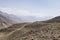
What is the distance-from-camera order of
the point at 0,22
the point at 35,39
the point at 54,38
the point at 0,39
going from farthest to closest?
the point at 0,22 → the point at 0,39 → the point at 35,39 → the point at 54,38

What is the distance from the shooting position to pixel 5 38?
2955cm

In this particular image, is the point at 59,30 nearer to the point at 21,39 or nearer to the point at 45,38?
the point at 45,38

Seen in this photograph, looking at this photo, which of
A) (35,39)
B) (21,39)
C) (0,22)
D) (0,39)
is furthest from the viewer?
(0,22)

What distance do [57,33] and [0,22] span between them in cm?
11997

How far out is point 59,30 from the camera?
2472cm

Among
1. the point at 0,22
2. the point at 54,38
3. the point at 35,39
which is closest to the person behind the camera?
the point at 54,38

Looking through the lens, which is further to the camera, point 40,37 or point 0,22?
point 0,22

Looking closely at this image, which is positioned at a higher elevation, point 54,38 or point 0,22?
point 0,22

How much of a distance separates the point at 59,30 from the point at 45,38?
12.3ft

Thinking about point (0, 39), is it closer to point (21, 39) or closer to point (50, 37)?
point (21, 39)

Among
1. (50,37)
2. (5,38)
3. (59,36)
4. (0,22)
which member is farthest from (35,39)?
(0,22)

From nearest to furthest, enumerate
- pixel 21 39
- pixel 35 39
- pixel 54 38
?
pixel 54 38 < pixel 35 39 < pixel 21 39

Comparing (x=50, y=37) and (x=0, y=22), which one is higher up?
(x=0, y=22)

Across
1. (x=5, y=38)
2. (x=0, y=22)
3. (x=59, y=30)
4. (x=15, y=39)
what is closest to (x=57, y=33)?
(x=59, y=30)
